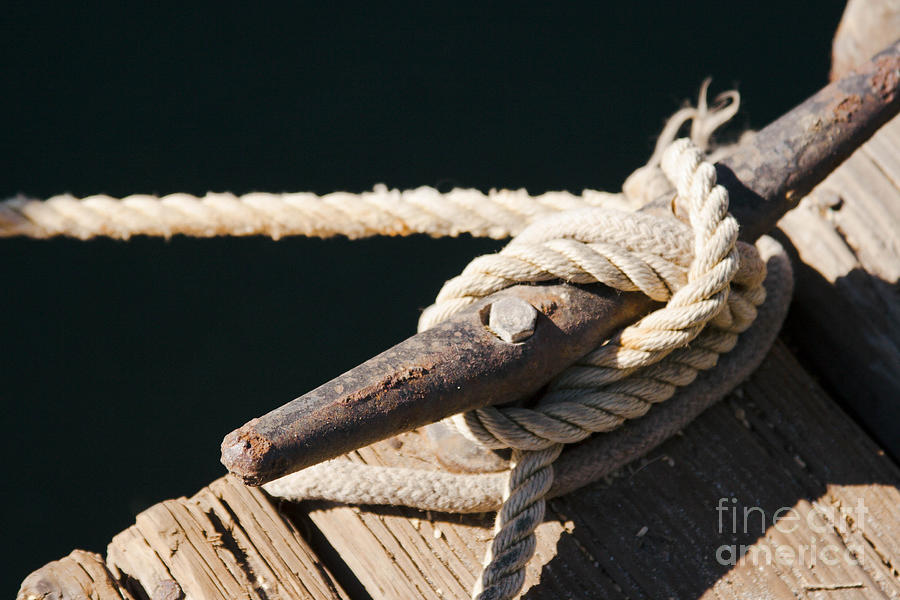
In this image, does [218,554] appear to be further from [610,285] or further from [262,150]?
[262,150]

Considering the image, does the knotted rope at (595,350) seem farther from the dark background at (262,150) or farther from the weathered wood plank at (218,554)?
the dark background at (262,150)

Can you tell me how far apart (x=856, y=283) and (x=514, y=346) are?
0.89 metres

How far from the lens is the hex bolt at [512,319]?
4.06 ft

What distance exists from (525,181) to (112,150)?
170 cm

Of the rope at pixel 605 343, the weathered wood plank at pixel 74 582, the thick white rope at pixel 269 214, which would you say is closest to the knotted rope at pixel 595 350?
the rope at pixel 605 343

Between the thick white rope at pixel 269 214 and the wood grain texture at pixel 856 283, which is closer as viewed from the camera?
the wood grain texture at pixel 856 283

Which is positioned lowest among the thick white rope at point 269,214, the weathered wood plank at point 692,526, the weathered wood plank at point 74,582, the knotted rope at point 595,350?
the weathered wood plank at point 692,526

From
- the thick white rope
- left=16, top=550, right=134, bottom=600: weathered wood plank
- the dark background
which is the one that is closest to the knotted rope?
left=16, top=550, right=134, bottom=600: weathered wood plank

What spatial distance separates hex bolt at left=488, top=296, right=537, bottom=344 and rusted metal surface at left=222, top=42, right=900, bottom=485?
1cm

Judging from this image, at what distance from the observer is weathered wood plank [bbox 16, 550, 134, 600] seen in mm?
1192

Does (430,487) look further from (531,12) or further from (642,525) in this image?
(531,12)

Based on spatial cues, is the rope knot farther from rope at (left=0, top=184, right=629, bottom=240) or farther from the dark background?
the dark background

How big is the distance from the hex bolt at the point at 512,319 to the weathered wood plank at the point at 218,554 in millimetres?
501

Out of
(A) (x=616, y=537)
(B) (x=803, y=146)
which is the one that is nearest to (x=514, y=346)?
(A) (x=616, y=537)
